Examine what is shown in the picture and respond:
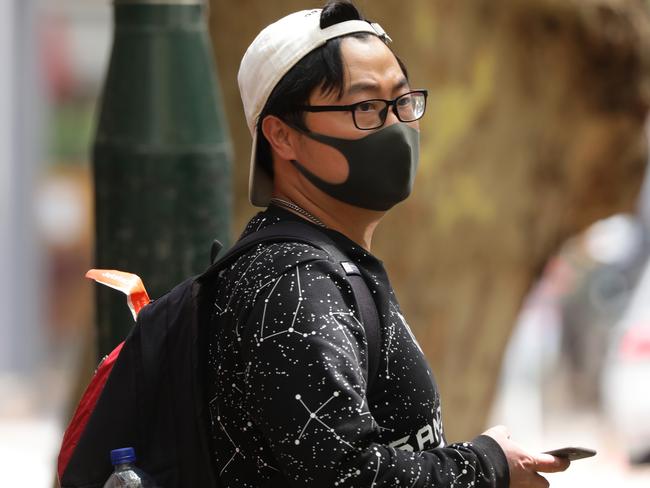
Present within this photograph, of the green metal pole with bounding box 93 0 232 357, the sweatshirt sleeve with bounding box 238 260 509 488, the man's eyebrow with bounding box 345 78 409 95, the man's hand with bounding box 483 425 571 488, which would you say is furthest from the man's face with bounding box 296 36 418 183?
the green metal pole with bounding box 93 0 232 357

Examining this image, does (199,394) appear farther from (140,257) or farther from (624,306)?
(624,306)

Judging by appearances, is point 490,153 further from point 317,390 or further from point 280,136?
point 317,390

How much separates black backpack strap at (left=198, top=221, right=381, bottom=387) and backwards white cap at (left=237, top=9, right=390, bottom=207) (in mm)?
216

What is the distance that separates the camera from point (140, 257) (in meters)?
4.16

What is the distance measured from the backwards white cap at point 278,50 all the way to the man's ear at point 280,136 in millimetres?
36

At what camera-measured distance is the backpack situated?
8.64 ft

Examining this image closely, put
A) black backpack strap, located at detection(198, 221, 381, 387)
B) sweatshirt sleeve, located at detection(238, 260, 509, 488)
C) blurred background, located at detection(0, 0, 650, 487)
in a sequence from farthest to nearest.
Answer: blurred background, located at detection(0, 0, 650, 487), black backpack strap, located at detection(198, 221, 381, 387), sweatshirt sleeve, located at detection(238, 260, 509, 488)

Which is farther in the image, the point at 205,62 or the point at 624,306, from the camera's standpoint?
the point at 624,306

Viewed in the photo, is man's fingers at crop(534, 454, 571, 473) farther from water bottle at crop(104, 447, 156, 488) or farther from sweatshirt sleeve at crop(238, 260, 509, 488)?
water bottle at crop(104, 447, 156, 488)

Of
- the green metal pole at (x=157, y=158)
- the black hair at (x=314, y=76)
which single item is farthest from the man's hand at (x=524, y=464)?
the green metal pole at (x=157, y=158)

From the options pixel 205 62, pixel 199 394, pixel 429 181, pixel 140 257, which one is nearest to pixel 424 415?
pixel 199 394

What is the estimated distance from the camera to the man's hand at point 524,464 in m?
2.58

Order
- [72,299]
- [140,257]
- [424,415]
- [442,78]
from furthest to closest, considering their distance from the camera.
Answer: [72,299] → [442,78] → [140,257] → [424,415]

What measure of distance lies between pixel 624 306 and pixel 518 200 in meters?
7.93
